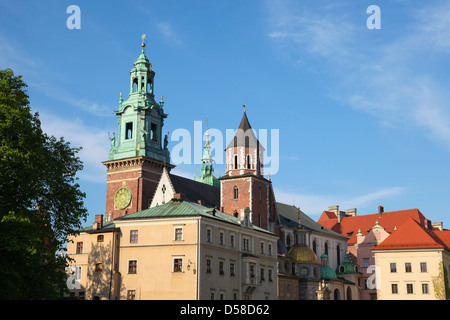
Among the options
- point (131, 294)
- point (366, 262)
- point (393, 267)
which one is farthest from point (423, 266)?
point (131, 294)

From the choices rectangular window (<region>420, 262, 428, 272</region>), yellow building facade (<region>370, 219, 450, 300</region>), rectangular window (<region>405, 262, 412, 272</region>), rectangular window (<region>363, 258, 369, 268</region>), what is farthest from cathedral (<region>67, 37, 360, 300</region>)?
rectangular window (<region>420, 262, 428, 272</region>)

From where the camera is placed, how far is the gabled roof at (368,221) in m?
108

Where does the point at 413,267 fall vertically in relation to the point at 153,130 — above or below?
below

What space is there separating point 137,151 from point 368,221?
173 ft

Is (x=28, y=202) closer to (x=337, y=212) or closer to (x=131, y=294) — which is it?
(x=131, y=294)

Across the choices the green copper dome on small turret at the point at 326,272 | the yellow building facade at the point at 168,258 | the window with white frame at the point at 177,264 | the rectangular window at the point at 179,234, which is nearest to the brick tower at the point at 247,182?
the green copper dome on small turret at the point at 326,272

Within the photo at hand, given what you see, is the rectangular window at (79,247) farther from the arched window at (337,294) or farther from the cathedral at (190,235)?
the arched window at (337,294)

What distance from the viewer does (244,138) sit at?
267ft

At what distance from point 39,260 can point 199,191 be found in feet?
152

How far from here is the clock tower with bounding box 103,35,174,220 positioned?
77.3m

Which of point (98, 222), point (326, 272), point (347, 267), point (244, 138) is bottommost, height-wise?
point (326, 272)

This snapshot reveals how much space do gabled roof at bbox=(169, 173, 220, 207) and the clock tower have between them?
3.65m
